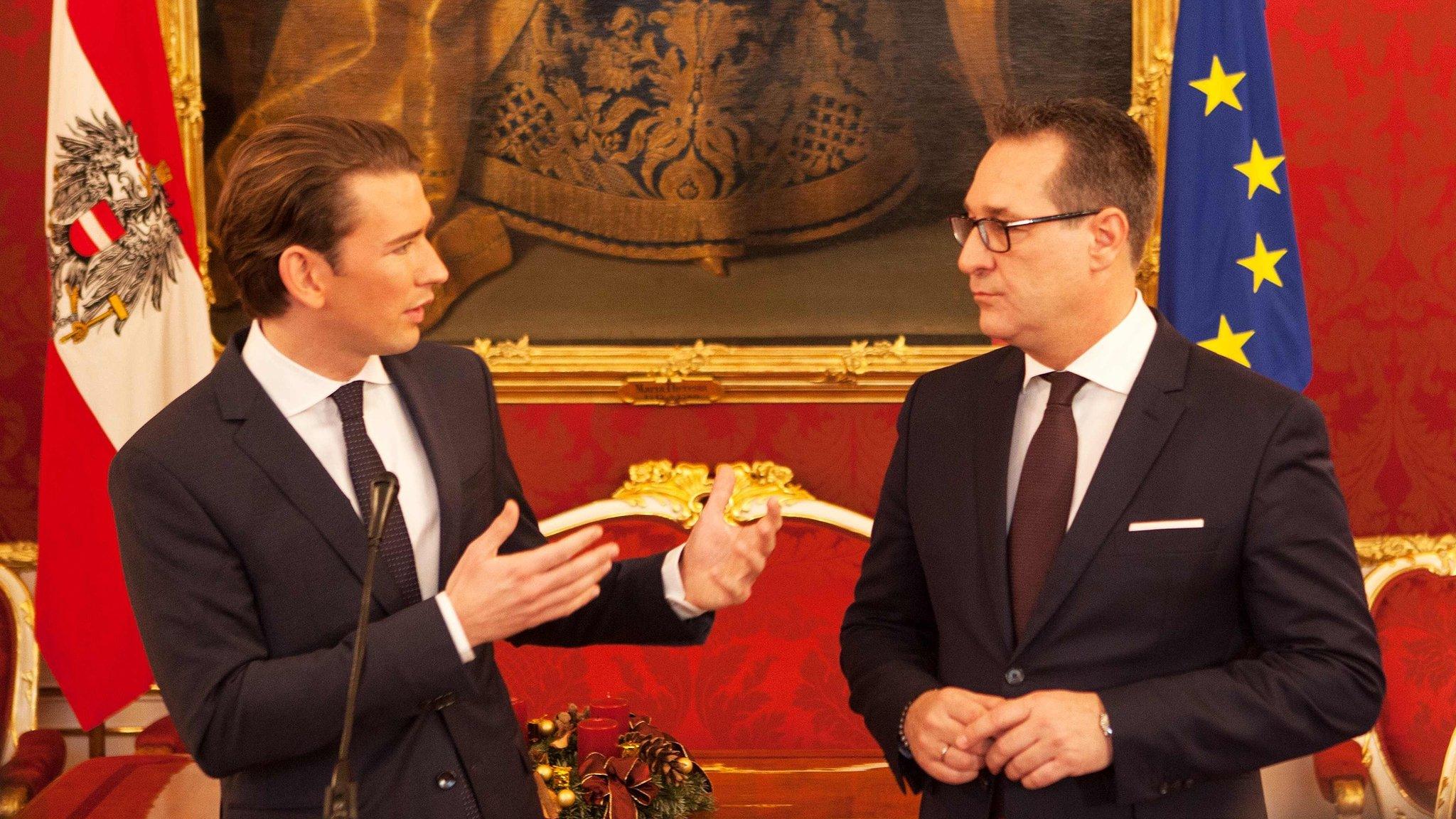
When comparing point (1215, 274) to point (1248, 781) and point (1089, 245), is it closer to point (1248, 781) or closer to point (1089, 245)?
point (1089, 245)

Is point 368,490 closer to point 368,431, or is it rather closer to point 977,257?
Answer: point 368,431

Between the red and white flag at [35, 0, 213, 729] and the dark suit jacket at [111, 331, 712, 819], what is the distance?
199 centimetres

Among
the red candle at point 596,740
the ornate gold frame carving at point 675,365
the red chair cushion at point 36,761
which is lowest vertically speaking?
the red chair cushion at point 36,761

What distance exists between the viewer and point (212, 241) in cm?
416

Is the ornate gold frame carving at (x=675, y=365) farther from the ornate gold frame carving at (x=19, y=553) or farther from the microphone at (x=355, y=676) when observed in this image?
the microphone at (x=355, y=676)

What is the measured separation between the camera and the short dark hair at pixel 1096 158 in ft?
6.63

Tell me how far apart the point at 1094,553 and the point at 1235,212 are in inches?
77.1

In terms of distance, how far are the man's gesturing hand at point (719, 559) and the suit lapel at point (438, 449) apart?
1.19 ft

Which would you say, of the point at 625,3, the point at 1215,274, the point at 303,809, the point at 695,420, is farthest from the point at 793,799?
the point at 625,3

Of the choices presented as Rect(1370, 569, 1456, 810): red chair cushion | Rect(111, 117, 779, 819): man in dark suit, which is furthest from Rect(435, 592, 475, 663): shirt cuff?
Rect(1370, 569, 1456, 810): red chair cushion

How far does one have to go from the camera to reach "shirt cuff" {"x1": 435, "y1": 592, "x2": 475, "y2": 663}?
5.47ft

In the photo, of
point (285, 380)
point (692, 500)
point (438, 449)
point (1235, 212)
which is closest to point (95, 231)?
point (692, 500)

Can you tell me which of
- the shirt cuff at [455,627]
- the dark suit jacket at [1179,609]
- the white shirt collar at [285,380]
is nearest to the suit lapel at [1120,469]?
the dark suit jacket at [1179,609]

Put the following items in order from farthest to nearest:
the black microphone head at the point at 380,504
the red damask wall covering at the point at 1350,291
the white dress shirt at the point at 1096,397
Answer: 1. the red damask wall covering at the point at 1350,291
2. the white dress shirt at the point at 1096,397
3. the black microphone head at the point at 380,504
